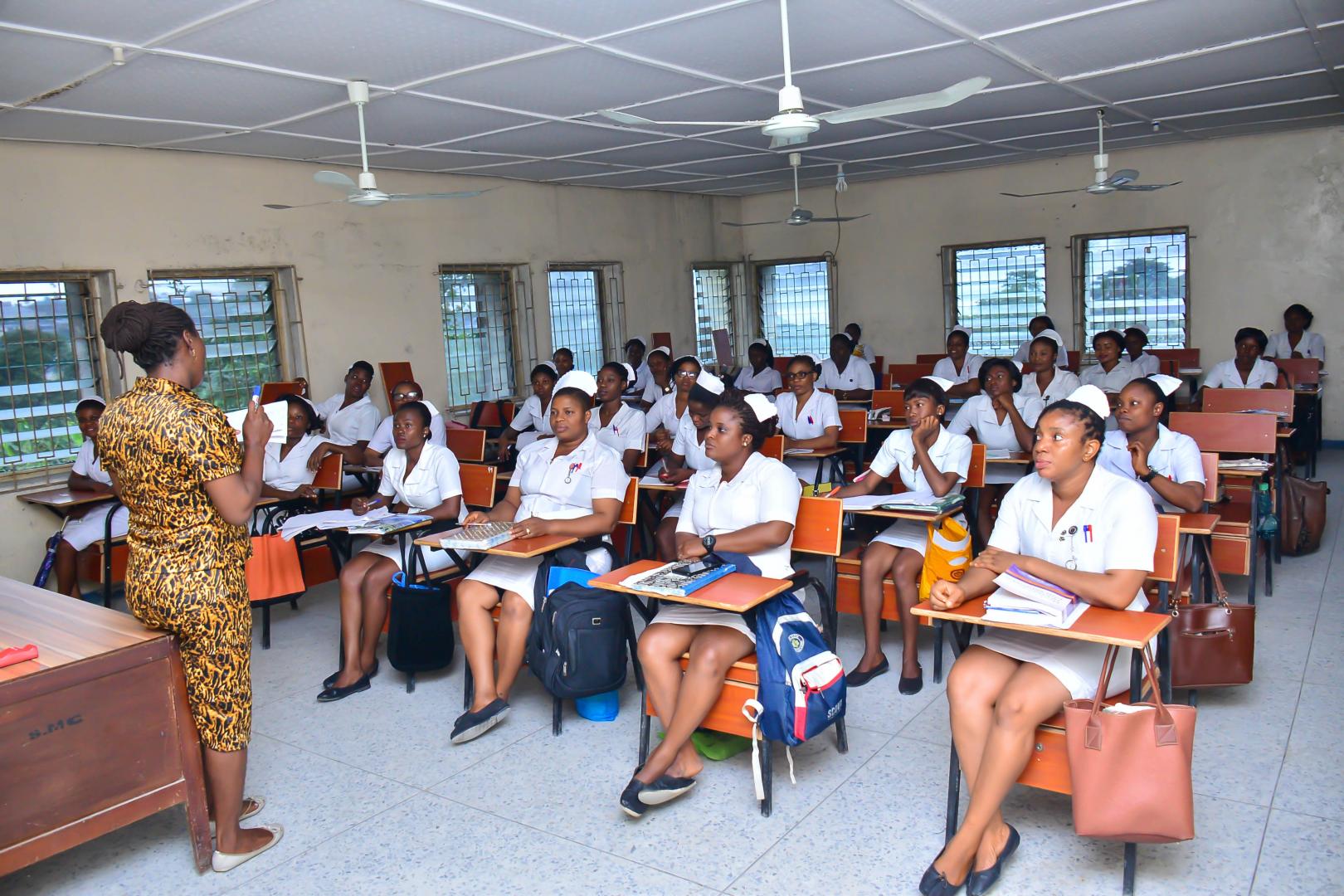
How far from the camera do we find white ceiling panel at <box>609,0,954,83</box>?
412cm

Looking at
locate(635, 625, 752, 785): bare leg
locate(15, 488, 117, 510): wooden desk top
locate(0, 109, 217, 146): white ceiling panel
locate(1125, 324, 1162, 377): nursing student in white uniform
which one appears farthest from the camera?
locate(1125, 324, 1162, 377): nursing student in white uniform

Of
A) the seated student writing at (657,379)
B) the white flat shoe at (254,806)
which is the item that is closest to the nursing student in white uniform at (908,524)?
the white flat shoe at (254,806)

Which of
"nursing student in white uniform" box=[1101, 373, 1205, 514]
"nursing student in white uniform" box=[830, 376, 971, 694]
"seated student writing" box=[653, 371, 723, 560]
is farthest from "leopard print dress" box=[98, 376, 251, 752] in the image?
"nursing student in white uniform" box=[1101, 373, 1205, 514]

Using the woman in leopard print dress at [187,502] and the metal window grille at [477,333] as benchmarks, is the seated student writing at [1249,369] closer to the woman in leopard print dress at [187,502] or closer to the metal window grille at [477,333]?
the metal window grille at [477,333]

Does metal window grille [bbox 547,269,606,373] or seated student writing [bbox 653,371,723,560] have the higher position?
metal window grille [bbox 547,269,606,373]

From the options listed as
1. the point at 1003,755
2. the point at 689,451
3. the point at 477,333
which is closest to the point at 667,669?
the point at 1003,755

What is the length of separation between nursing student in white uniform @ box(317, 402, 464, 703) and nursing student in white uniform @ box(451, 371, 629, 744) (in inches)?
12.5

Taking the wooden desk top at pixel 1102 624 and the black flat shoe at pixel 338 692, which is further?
the black flat shoe at pixel 338 692

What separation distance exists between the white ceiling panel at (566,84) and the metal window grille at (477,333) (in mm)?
3010

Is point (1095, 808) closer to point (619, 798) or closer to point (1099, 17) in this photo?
point (619, 798)

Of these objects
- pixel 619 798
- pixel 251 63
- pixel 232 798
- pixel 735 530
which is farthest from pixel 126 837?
pixel 251 63

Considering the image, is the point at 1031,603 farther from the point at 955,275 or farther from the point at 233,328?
the point at 955,275

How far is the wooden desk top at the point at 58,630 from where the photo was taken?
2.56 meters

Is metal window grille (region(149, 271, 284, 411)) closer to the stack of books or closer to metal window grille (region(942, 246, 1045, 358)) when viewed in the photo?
the stack of books
